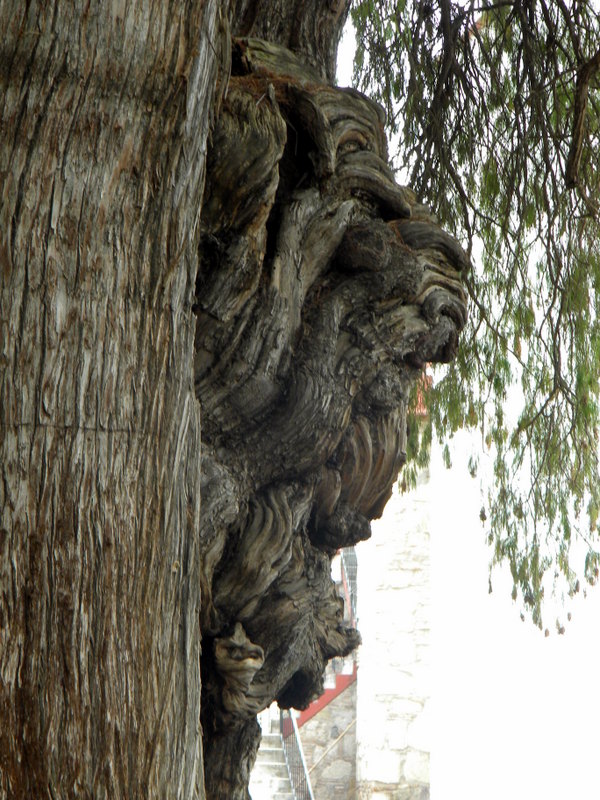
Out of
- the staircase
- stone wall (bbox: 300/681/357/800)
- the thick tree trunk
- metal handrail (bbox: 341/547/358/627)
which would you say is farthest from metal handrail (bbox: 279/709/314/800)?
the thick tree trunk

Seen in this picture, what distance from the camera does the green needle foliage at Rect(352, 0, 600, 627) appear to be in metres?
4.36

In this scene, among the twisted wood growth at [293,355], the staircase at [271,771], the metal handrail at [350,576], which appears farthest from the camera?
the metal handrail at [350,576]

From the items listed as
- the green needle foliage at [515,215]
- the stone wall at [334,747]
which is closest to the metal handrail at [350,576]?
the stone wall at [334,747]

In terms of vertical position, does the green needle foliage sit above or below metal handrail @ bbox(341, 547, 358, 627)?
above

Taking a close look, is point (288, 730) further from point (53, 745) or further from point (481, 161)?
point (53, 745)

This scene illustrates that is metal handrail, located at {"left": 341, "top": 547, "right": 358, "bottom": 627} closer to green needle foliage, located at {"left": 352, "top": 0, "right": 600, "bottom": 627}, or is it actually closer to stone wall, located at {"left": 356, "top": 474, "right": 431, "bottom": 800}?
stone wall, located at {"left": 356, "top": 474, "right": 431, "bottom": 800}

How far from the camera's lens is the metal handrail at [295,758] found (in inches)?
424

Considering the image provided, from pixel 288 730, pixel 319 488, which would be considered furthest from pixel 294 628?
pixel 288 730

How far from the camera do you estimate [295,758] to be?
11.3m

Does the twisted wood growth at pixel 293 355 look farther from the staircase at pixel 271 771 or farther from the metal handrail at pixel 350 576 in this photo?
the metal handrail at pixel 350 576

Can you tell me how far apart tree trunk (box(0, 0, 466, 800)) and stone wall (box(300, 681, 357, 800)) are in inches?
350

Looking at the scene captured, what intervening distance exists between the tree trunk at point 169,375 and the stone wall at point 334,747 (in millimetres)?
8880

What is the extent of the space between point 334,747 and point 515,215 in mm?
8208

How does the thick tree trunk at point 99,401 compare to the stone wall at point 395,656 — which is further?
the stone wall at point 395,656
